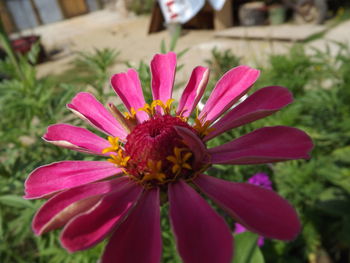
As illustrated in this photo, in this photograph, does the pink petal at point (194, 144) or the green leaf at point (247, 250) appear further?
the green leaf at point (247, 250)

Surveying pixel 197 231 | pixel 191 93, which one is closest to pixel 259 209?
pixel 197 231

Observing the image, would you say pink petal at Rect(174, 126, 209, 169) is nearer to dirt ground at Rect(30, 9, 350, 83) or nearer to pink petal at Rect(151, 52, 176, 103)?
pink petal at Rect(151, 52, 176, 103)

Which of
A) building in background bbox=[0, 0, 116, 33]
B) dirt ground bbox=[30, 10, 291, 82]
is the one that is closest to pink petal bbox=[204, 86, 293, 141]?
dirt ground bbox=[30, 10, 291, 82]

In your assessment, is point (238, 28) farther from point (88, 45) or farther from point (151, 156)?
point (151, 156)

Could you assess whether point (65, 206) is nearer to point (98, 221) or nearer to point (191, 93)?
point (98, 221)

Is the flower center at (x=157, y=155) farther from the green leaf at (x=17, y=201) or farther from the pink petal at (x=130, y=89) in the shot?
the green leaf at (x=17, y=201)

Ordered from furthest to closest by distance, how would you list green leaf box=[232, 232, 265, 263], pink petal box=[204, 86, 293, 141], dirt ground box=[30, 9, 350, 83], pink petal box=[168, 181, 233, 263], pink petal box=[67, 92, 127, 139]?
1. dirt ground box=[30, 9, 350, 83]
2. green leaf box=[232, 232, 265, 263]
3. pink petal box=[67, 92, 127, 139]
4. pink petal box=[204, 86, 293, 141]
5. pink petal box=[168, 181, 233, 263]

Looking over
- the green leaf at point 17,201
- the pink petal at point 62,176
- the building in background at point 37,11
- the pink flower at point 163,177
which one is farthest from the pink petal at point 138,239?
the building in background at point 37,11
